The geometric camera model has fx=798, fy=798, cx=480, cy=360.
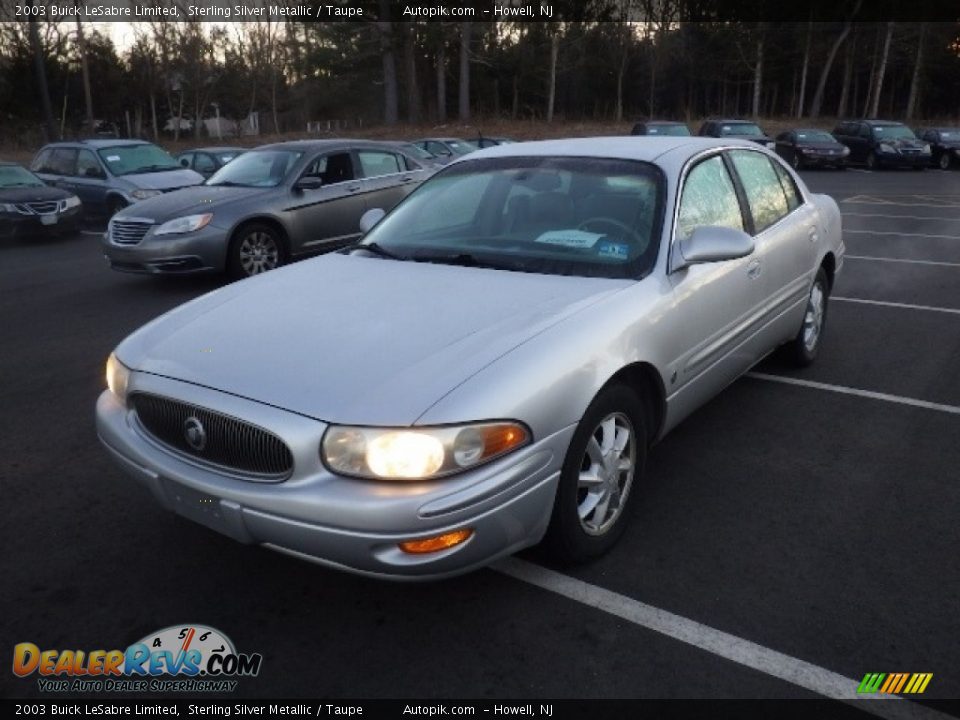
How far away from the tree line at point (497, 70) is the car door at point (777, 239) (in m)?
40.4

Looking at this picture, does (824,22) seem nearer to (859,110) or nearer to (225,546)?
(859,110)

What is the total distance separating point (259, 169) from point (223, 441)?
7194 millimetres

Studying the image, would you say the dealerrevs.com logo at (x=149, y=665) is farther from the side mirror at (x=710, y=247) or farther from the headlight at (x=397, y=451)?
the side mirror at (x=710, y=247)

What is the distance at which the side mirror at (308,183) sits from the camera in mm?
8773

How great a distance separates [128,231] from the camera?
847 centimetres

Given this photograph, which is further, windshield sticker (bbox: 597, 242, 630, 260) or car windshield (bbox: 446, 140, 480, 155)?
car windshield (bbox: 446, 140, 480, 155)

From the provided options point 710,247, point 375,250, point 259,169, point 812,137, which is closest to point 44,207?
point 259,169

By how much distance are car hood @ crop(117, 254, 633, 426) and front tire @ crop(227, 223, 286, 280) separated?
195 inches

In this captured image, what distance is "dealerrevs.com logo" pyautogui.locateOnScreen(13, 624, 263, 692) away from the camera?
2527 mm

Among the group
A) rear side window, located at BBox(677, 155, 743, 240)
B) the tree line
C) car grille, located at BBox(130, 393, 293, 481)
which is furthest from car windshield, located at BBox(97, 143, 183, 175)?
the tree line

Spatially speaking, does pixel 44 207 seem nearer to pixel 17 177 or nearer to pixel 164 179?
pixel 17 177

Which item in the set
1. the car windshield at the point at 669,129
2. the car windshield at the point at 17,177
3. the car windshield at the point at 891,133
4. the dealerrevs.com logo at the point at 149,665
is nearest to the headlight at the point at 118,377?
the dealerrevs.com logo at the point at 149,665

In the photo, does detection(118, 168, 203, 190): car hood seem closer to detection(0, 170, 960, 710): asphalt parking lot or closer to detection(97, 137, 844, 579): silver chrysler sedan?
detection(0, 170, 960, 710): asphalt parking lot

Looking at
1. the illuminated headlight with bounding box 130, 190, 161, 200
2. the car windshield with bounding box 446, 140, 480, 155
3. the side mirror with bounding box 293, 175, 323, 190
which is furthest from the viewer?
the car windshield with bounding box 446, 140, 480, 155
